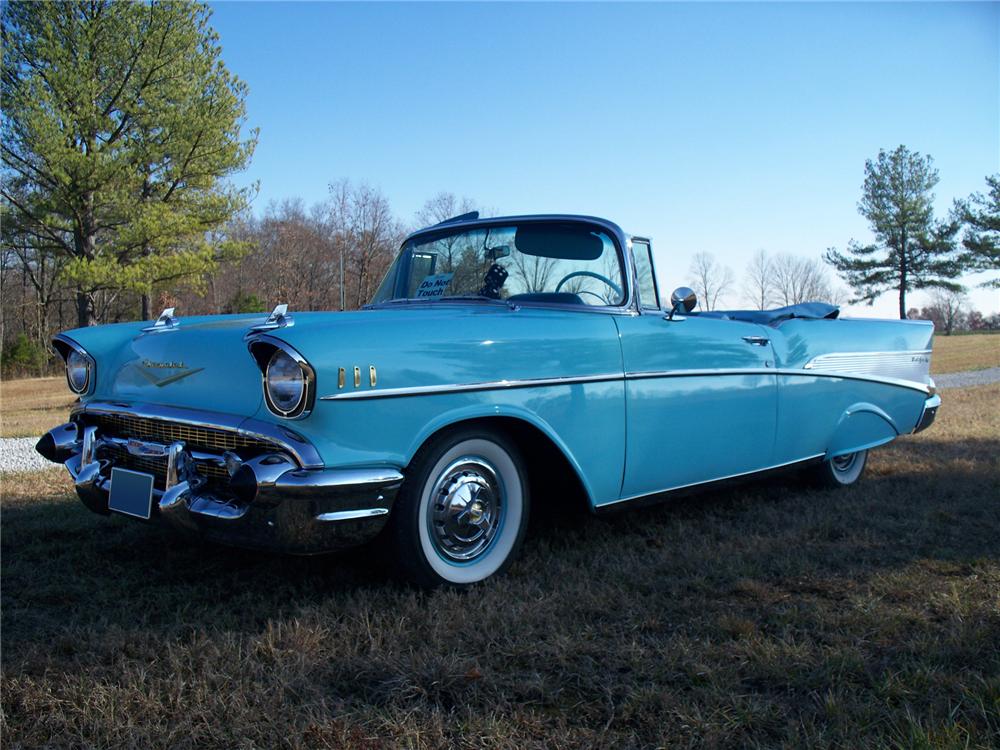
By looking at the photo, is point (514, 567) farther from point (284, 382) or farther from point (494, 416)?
point (284, 382)

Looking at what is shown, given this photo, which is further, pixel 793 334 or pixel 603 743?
pixel 793 334

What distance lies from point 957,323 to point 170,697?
55.3 meters

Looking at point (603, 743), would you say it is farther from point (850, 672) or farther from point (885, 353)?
point (885, 353)

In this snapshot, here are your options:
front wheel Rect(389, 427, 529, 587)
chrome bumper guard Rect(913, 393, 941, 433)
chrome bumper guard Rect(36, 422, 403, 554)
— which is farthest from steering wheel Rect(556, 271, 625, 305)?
chrome bumper guard Rect(913, 393, 941, 433)

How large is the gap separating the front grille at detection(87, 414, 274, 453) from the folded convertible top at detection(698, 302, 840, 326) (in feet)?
9.90

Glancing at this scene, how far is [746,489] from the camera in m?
5.01

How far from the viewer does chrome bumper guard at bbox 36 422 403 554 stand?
247cm

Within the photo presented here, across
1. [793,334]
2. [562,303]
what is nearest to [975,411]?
[793,334]

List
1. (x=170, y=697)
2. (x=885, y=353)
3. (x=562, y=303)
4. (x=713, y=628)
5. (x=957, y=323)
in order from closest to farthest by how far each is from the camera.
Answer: (x=170, y=697), (x=713, y=628), (x=562, y=303), (x=885, y=353), (x=957, y=323)

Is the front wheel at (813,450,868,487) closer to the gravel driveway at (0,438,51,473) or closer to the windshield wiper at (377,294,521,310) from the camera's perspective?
the windshield wiper at (377,294,521,310)

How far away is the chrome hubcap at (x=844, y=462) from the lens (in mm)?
4996

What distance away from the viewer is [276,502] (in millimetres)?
2473

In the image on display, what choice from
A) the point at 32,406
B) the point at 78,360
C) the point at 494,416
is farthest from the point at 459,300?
the point at 32,406

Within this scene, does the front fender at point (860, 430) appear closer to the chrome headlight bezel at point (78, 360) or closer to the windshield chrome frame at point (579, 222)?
the windshield chrome frame at point (579, 222)
